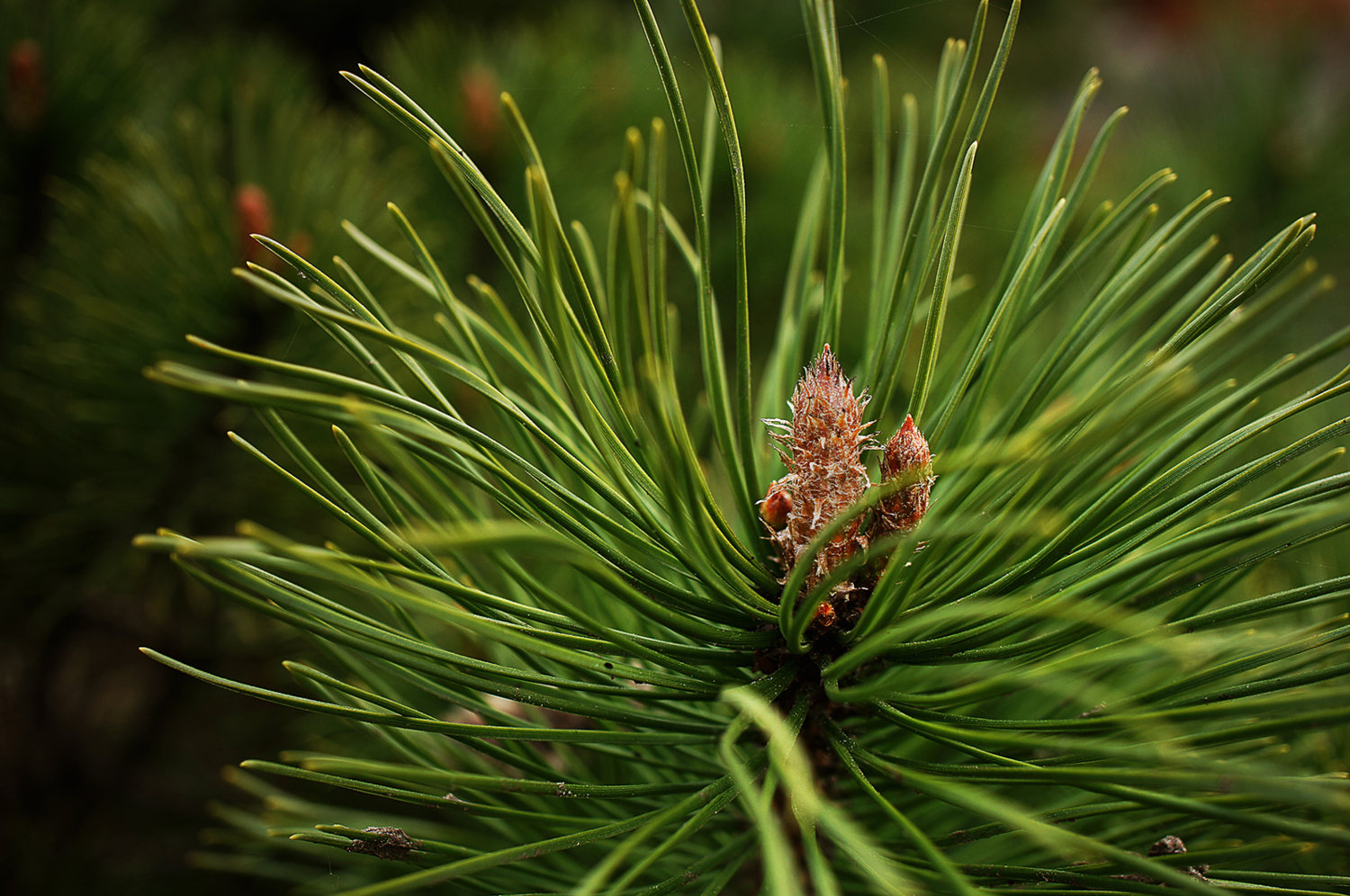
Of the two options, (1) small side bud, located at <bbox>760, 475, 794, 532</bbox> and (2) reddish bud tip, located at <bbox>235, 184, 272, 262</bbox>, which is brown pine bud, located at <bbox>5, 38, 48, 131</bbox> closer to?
(2) reddish bud tip, located at <bbox>235, 184, 272, 262</bbox>

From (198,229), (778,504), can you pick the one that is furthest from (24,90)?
(778,504)

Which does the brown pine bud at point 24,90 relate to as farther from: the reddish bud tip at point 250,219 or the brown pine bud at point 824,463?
the brown pine bud at point 824,463

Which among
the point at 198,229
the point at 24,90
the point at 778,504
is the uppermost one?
the point at 24,90

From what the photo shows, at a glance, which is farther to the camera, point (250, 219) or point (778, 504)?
point (250, 219)

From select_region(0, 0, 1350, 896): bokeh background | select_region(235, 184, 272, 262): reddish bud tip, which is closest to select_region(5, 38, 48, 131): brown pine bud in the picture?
select_region(0, 0, 1350, 896): bokeh background

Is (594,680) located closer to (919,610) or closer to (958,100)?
(919,610)

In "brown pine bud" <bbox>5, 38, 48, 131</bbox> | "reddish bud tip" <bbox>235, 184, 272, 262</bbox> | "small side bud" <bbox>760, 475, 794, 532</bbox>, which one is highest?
"brown pine bud" <bbox>5, 38, 48, 131</bbox>

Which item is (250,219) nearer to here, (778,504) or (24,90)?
(24,90)
